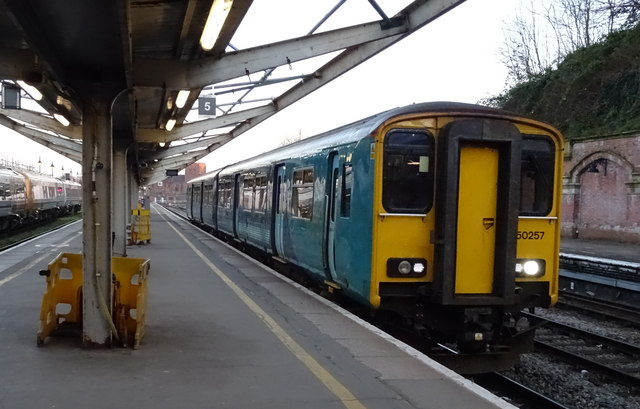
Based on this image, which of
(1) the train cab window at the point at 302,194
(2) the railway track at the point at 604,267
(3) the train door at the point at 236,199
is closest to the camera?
(1) the train cab window at the point at 302,194

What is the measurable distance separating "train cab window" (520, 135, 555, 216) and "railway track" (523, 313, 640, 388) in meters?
1.44

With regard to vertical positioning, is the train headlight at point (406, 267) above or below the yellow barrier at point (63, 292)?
above

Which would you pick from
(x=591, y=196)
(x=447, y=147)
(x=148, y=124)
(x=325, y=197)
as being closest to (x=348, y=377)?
(x=447, y=147)

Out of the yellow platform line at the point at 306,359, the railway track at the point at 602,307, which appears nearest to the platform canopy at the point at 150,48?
the yellow platform line at the point at 306,359

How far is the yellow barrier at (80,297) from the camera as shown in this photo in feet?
22.8

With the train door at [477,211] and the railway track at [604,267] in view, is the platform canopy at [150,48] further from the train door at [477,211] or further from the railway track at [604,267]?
the railway track at [604,267]

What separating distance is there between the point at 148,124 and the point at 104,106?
11424 millimetres

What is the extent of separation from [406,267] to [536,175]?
204 centimetres

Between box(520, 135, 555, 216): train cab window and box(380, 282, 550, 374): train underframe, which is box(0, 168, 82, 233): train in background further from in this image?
box(520, 135, 555, 216): train cab window

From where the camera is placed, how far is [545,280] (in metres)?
7.75

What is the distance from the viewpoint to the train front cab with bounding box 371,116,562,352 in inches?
286

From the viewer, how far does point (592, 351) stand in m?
9.51

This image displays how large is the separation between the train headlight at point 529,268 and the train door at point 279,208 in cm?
545

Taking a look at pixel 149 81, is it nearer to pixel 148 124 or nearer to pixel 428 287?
pixel 428 287
